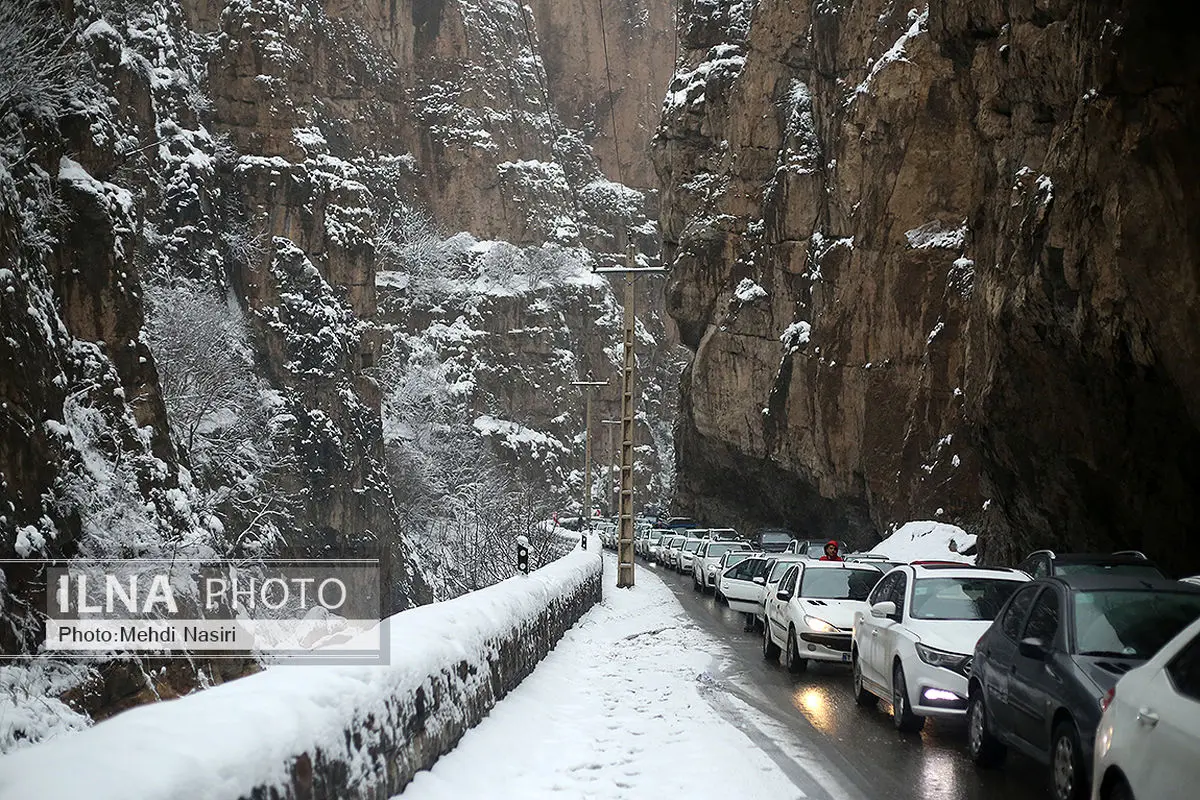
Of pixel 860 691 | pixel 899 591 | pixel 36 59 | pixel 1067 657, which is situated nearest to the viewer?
pixel 1067 657

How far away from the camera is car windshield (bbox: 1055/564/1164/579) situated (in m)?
11.6

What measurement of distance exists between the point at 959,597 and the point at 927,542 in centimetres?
1982

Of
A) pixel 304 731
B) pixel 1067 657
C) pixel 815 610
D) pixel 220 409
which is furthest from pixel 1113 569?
pixel 220 409

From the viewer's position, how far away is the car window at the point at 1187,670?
518cm

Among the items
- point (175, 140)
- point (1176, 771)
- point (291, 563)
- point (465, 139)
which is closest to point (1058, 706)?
point (1176, 771)

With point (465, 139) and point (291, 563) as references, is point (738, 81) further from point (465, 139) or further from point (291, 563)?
point (465, 139)

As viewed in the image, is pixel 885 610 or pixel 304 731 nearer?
pixel 304 731

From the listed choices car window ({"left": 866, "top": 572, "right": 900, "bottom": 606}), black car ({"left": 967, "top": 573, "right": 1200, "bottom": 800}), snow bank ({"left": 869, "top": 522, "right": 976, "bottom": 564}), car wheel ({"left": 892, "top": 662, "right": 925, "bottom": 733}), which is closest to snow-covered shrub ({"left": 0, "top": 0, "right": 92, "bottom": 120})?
car window ({"left": 866, "top": 572, "right": 900, "bottom": 606})

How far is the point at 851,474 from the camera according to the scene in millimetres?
44750

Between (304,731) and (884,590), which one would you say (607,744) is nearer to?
(884,590)

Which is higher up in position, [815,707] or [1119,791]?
[1119,791]

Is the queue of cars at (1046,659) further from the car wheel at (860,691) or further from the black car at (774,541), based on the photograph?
the black car at (774,541)

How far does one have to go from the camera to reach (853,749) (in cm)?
964

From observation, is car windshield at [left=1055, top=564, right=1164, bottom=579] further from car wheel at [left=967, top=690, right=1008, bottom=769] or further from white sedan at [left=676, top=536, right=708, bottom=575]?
white sedan at [left=676, top=536, right=708, bottom=575]
